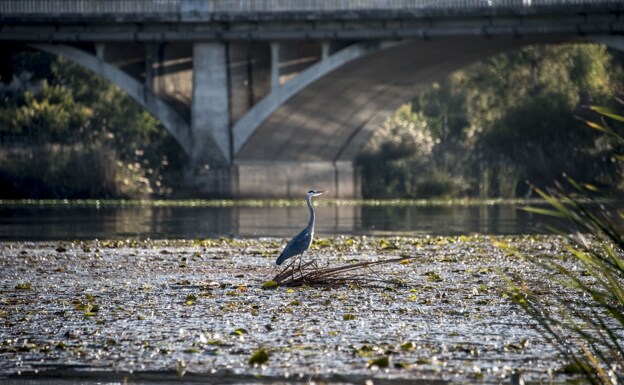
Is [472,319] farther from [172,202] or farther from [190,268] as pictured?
[172,202]

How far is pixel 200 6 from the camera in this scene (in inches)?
1772

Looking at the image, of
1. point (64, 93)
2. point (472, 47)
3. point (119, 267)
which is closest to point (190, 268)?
point (119, 267)

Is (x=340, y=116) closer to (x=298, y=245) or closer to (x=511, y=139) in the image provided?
(x=511, y=139)

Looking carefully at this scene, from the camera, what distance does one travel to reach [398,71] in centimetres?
4700

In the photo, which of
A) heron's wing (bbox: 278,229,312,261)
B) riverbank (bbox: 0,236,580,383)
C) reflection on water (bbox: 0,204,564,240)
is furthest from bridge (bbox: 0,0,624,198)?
heron's wing (bbox: 278,229,312,261)

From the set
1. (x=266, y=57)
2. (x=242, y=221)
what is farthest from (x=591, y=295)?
(x=266, y=57)

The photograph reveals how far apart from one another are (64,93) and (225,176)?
821 cm

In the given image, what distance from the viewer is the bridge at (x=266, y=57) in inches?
1644

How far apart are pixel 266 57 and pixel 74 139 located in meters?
6.69

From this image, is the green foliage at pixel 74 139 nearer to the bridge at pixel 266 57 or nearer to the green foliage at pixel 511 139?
the bridge at pixel 266 57

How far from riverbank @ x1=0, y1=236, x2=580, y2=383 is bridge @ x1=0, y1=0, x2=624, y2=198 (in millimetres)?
23386

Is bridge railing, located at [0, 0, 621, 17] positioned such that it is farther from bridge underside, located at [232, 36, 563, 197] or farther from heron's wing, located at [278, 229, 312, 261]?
heron's wing, located at [278, 229, 312, 261]

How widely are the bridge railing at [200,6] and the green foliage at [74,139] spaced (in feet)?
12.9

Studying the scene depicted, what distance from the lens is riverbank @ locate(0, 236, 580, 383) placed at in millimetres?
9344
